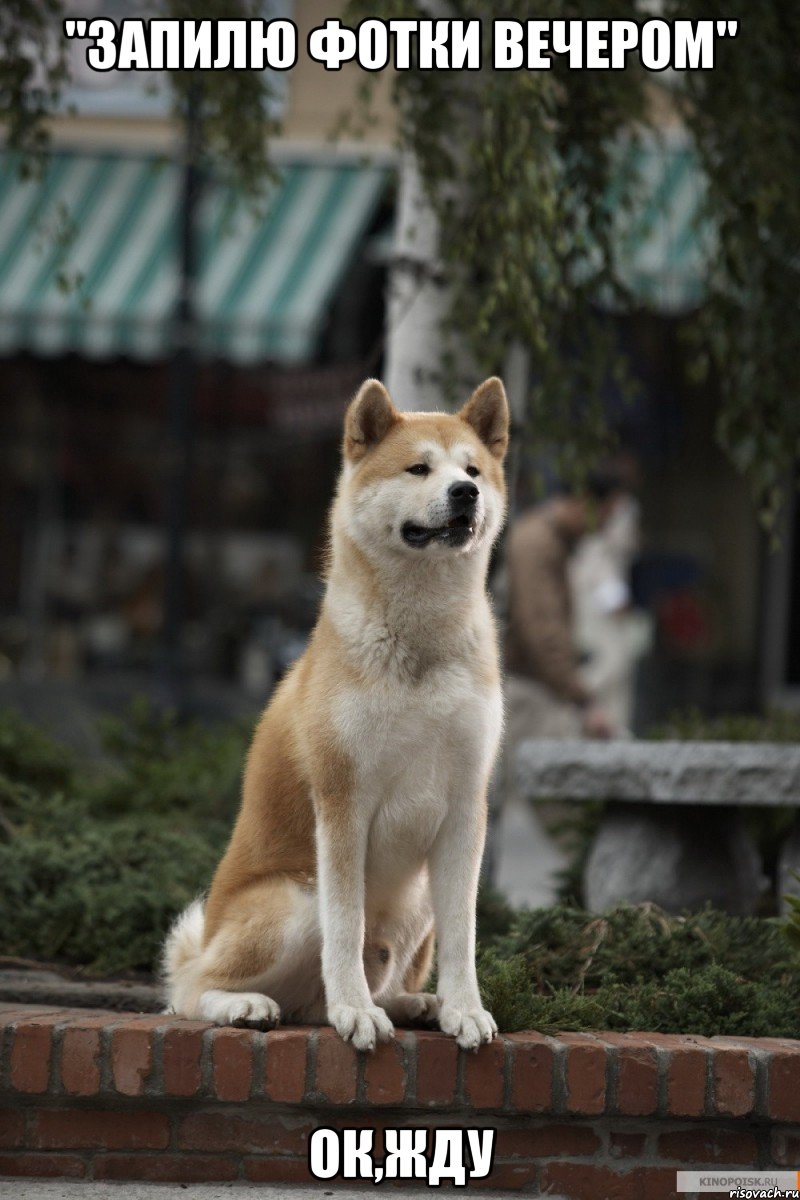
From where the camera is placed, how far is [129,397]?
13.2 meters

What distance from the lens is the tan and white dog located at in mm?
3318

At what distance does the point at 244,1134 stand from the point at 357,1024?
1.41 feet

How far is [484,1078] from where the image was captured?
3424 mm

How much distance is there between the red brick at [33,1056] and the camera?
346 cm

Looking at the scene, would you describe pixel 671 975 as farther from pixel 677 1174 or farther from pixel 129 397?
pixel 129 397

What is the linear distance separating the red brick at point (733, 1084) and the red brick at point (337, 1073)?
81cm

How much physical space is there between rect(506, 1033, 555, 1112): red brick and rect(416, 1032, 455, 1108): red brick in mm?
116

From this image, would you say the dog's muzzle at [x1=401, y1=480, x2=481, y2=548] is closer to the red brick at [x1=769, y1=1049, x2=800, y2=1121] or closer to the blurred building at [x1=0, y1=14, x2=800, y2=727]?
the red brick at [x1=769, y1=1049, x2=800, y2=1121]

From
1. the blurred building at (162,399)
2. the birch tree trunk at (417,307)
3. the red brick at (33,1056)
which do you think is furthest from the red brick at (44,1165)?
the blurred building at (162,399)

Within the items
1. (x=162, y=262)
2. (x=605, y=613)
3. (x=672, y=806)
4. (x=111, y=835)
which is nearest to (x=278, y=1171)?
(x=111, y=835)

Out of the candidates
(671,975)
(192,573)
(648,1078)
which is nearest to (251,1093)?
(648,1078)

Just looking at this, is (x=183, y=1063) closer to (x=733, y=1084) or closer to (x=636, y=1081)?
(x=636, y=1081)

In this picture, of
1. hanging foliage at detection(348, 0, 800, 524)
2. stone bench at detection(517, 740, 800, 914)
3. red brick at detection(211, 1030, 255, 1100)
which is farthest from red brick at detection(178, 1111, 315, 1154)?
hanging foliage at detection(348, 0, 800, 524)

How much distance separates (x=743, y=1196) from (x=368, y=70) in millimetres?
3577
